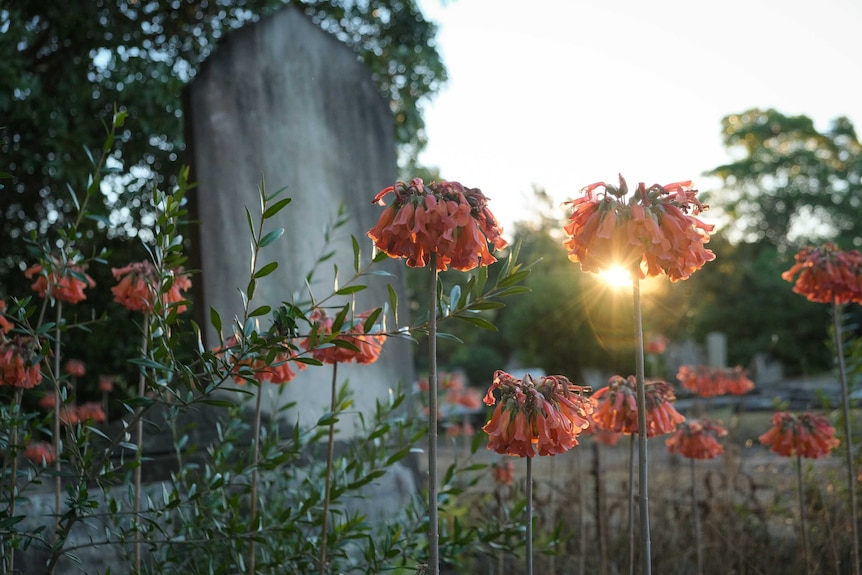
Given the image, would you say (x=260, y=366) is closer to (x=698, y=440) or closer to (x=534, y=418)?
(x=534, y=418)

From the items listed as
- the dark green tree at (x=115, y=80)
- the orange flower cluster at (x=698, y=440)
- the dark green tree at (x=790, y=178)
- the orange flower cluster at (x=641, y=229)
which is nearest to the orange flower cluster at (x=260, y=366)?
the orange flower cluster at (x=641, y=229)

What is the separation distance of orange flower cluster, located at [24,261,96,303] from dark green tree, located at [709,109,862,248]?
70.5 ft

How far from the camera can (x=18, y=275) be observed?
21.1 ft

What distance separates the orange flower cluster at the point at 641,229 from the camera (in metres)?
1.68

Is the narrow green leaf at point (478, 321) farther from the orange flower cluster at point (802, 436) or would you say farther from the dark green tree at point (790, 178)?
the dark green tree at point (790, 178)

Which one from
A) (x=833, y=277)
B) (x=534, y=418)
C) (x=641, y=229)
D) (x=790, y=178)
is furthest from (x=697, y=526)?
(x=790, y=178)

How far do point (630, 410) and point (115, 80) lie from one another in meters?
5.13

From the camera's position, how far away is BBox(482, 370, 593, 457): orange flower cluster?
5.57 ft

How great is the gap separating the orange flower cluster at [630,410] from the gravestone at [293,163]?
2.11m

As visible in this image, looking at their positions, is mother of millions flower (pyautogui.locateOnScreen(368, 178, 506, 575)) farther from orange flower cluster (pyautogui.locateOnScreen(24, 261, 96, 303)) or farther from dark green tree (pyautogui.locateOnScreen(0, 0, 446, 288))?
dark green tree (pyautogui.locateOnScreen(0, 0, 446, 288))

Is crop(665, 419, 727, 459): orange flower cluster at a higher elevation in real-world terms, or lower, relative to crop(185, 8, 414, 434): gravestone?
lower

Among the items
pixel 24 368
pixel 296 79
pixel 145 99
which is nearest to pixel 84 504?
pixel 24 368

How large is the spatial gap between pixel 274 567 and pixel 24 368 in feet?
3.15

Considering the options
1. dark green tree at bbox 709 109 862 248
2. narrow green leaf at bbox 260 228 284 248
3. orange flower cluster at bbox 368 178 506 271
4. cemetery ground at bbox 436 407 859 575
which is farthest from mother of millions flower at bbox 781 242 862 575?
dark green tree at bbox 709 109 862 248
